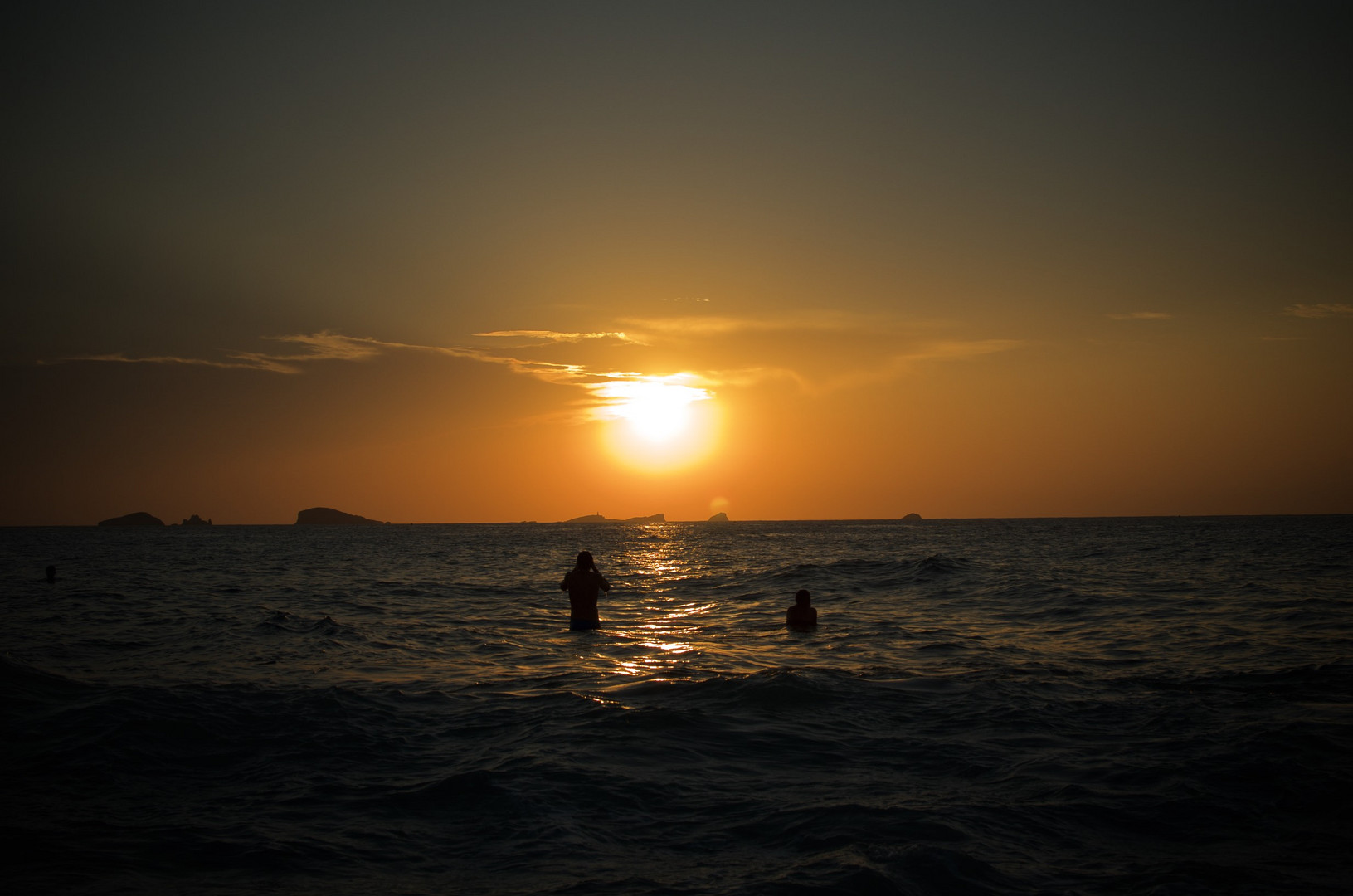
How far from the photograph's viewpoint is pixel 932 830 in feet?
23.6

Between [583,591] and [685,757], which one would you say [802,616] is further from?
[685,757]

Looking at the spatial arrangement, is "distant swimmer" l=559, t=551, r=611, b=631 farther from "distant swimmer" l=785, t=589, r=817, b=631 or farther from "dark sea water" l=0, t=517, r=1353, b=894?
"distant swimmer" l=785, t=589, r=817, b=631

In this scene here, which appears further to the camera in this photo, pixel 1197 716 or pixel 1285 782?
pixel 1197 716

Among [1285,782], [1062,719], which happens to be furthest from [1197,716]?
[1285,782]

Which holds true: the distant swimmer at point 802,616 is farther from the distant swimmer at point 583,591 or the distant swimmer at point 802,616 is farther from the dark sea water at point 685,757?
the distant swimmer at point 583,591

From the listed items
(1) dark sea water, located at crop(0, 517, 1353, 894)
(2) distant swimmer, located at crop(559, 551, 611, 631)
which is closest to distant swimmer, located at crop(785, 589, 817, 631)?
(1) dark sea water, located at crop(0, 517, 1353, 894)

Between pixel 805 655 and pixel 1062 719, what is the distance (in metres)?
5.94

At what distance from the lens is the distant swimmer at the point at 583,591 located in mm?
19531

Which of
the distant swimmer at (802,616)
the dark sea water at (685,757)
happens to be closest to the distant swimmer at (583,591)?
the dark sea water at (685,757)

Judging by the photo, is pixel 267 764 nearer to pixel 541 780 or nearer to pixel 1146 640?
pixel 541 780

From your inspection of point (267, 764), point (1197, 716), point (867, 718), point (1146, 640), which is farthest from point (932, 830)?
point (1146, 640)

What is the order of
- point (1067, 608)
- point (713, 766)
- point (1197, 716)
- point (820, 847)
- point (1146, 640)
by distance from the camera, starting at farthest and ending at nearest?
point (1067, 608), point (1146, 640), point (1197, 716), point (713, 766), point (820, 847)

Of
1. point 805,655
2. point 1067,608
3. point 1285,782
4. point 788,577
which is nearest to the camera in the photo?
point 1285,782

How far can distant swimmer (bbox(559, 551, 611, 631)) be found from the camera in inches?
769
